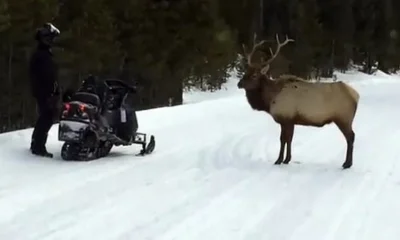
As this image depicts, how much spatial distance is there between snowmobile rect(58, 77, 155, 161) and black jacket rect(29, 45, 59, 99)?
295 mm

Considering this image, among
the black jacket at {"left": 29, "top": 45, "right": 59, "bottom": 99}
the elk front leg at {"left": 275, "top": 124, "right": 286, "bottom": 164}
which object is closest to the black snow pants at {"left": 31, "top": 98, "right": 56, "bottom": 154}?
the black jacket at {"left": 29, "top": 45, "right": 59, "bottom": 99}

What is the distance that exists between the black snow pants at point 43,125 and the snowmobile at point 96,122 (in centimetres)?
→ 22

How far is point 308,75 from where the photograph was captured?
38156 mm

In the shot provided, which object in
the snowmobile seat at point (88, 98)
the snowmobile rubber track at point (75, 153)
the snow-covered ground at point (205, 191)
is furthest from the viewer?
the snowmobile seat at point (88, 98)

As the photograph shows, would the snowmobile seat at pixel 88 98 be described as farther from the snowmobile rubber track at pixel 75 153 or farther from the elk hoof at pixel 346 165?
the elk hoof at pixel 346 165

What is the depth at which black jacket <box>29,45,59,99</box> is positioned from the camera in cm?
1005

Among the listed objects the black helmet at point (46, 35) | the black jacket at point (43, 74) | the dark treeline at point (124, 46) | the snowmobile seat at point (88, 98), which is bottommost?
the dark treeline at point (124, 46)

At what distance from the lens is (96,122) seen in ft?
32.4

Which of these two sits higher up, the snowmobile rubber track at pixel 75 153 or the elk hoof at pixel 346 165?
the snowmobile rubber track at pixel 75 153

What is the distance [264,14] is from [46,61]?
32873 millimetres

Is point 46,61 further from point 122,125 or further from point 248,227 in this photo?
point 248,227

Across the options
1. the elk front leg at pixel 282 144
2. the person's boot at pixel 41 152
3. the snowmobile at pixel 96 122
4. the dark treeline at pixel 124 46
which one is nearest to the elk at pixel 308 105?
the elk front leg at pixel 282 144

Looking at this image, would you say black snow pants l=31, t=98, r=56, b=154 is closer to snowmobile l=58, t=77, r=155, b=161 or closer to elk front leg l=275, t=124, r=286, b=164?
snowmobile l=58, t=77, r=155, b=161

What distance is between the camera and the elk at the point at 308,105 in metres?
10.4
